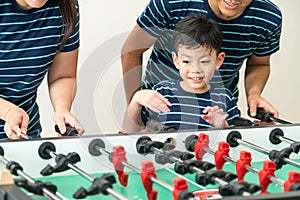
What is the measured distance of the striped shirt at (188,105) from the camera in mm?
2258

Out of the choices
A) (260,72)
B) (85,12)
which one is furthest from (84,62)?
(260,72)

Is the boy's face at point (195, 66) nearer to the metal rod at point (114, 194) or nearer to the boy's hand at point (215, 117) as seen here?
the boy's hand at point (215, 117)

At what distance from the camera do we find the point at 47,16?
7.07ft

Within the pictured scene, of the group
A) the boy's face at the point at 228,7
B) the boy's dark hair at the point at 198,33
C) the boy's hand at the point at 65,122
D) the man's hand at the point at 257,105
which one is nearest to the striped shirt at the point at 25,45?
the boy's hand at the point at 65,122

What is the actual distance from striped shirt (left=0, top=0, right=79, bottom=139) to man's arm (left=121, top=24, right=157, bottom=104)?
42 cm

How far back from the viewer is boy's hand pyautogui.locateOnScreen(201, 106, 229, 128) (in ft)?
7.05

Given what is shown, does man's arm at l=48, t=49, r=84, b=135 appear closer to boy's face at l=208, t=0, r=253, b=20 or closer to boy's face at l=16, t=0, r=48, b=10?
boy's face at l=16, t=0, r=48, b=10

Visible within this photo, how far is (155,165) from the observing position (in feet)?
5.90

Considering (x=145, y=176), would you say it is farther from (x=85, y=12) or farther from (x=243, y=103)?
(x=243, y=103)

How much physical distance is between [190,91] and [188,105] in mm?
62

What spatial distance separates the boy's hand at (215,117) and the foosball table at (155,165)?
0.15 m

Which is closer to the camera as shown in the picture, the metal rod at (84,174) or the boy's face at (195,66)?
the metal rod at (84,174)

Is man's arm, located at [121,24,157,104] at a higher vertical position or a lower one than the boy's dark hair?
lower

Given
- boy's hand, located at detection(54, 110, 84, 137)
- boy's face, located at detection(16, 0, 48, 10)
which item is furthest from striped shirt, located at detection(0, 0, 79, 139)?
boy's hand, located at detection(54, 110, 84, 137)
